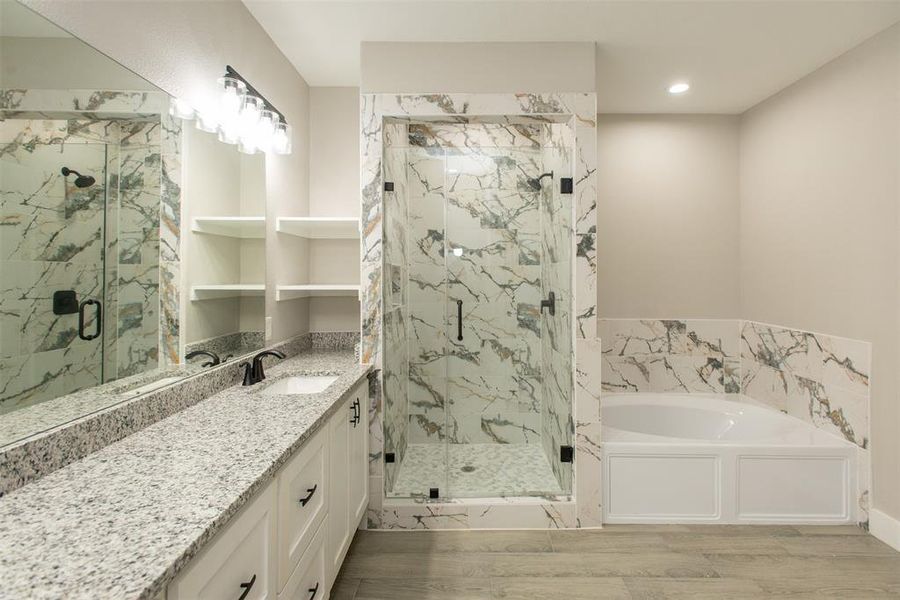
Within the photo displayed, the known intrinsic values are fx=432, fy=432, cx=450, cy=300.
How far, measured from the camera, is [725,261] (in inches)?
134

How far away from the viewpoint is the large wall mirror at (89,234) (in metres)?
1.03

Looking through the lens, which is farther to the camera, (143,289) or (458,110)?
(458,110)

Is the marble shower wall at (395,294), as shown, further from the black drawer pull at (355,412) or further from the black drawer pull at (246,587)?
the black drawer pull at (246,587)

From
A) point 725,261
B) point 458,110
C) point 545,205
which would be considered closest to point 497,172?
point 545,205

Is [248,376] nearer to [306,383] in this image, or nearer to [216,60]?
[306,383]

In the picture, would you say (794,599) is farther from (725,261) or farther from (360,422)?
(725,261)

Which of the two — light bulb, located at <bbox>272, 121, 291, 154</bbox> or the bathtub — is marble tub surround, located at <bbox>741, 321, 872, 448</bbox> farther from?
light bulb, located at <bbox>272, 121, 291, 154</bbox>

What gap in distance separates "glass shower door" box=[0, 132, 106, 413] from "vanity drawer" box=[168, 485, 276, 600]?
63cm

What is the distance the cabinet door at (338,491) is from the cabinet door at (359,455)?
8 cm

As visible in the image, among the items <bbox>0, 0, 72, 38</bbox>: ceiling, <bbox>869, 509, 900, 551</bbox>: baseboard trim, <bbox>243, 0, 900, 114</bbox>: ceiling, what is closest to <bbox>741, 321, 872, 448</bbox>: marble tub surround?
<bbox>869, 509, 900, 551</bbox>: baseboard trim

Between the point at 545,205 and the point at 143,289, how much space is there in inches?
93.7

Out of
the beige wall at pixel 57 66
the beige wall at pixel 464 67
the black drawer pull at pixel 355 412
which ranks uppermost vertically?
the beige wall at pixel 464 67

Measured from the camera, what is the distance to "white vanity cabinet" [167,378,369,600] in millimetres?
917

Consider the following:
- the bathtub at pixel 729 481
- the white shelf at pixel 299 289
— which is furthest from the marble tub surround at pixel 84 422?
the bathtub at pixel 729 481
